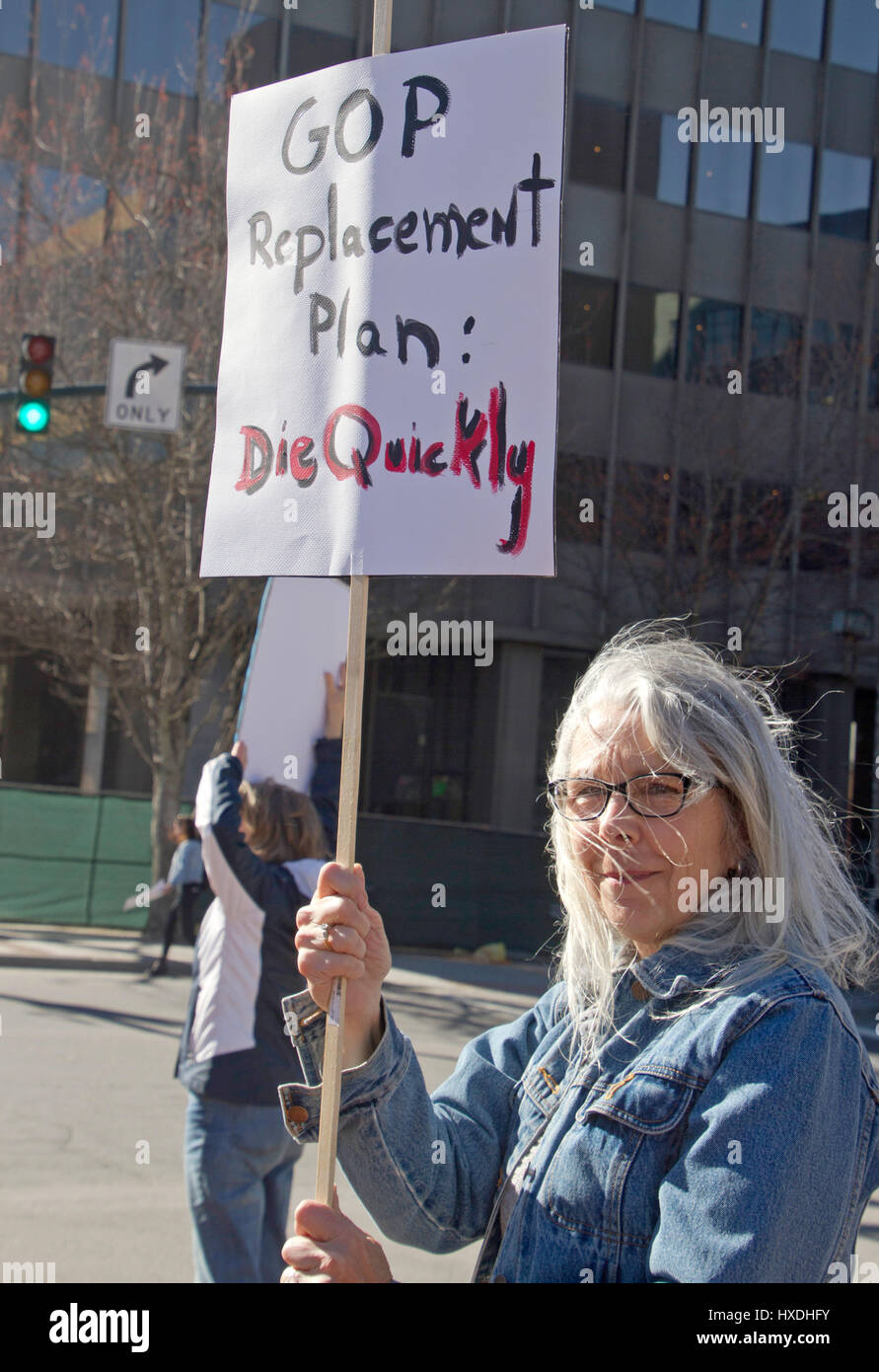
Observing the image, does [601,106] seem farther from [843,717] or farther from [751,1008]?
[751,1008]

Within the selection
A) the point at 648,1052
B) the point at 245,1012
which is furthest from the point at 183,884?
the point at 648,1052

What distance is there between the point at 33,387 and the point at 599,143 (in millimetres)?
15339

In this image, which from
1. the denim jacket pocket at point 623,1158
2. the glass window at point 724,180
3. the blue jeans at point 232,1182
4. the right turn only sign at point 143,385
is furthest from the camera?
the glass window at point 724,180

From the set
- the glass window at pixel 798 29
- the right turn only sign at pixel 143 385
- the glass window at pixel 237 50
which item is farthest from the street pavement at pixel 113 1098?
the glass window at pixel 798 29

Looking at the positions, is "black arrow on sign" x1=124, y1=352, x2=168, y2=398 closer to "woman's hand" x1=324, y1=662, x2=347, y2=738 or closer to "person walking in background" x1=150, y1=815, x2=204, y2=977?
"person walking in background" x1=150, y1=815, x2=204, y2=977

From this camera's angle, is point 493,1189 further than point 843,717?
No

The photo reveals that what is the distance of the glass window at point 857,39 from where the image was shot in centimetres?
2295

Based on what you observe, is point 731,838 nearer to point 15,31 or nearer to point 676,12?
point 15,31

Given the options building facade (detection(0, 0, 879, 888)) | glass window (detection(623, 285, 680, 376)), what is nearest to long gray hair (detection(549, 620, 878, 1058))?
building facade (detection(0, 0, 879, 888))

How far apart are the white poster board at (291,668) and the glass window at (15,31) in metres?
17.7

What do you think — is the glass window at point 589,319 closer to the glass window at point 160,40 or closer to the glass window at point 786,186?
the glass window at point 786,186

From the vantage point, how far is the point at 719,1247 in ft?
5.05
